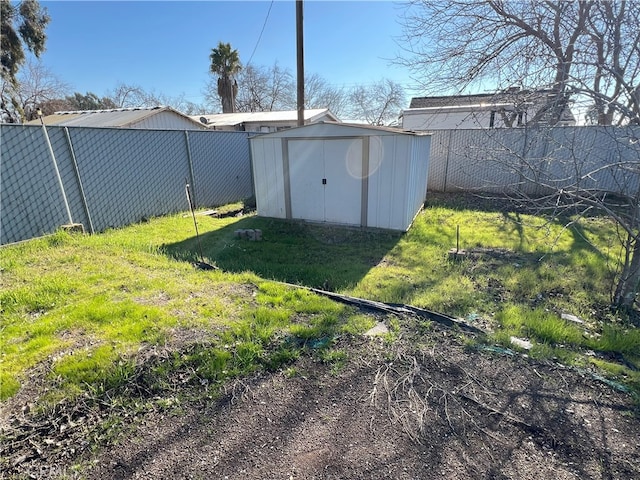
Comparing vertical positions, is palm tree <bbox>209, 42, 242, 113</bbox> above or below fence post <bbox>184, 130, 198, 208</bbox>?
above

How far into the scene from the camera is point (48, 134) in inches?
200

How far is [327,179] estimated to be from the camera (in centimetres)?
649

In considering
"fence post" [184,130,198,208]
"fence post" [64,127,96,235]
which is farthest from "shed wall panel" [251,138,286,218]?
"fence post" [64,127,96,235]

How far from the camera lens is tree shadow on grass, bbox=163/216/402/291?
4.53m

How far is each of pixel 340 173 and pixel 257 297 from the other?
3.77m

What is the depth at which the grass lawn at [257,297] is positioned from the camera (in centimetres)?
231

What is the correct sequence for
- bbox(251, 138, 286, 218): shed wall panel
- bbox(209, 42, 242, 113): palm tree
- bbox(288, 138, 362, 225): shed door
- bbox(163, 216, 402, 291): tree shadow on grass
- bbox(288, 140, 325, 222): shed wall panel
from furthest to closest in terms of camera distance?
bbox(209, 42, 242, 113): palm tree
bbox(251, 138, 286, 218): shed wall panel
bbox(288, 140, 325, 222): shed wall panel
bbox(288, 138, 362, 225): shed door
bbox(163, 216, 402, 291): tree shadow on grass

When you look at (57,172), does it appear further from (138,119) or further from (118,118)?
(118,118)

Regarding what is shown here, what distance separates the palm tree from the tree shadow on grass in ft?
61.0

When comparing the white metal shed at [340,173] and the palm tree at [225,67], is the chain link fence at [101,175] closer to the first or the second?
the white metal shed at [340,173]

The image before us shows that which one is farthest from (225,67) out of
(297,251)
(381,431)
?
(381,431)

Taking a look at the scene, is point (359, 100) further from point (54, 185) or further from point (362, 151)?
point (54, 185)

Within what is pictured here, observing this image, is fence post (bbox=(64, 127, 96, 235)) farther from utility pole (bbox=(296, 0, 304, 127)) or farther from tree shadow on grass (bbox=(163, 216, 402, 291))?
utility pole (bbox=(296, 0, 304, 127))

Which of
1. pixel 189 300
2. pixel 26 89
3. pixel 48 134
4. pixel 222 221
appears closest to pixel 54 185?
pixel 48 134
